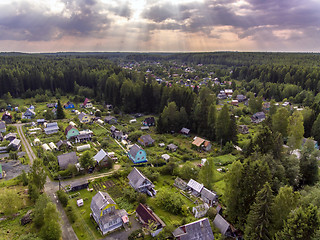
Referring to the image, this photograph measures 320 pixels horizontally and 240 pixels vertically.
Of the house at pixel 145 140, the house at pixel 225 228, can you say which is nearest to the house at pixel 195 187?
the house at pixel 225 228

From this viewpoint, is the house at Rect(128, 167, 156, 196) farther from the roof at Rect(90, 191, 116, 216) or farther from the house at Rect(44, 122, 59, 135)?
the house at Rect(44, 122, 59, 135)

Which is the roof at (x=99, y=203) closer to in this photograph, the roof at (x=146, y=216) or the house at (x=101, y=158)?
the roof at (x=146, y=216)

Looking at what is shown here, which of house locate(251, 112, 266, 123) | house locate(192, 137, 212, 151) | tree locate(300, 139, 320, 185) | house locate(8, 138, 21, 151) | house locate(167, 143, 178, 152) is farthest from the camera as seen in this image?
house locate(251, 112, 266, 123)

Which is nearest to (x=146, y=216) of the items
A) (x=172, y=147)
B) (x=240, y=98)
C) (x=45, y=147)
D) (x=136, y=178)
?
(x=136, y=178)

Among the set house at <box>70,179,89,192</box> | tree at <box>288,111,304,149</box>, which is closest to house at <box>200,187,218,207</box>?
house at <box>70,179,89,192</box>

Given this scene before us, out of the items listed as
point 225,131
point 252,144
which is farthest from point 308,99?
point 252,144

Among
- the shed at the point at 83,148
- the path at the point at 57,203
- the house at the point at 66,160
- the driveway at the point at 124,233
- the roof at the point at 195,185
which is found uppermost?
the house at the point at 66,160
